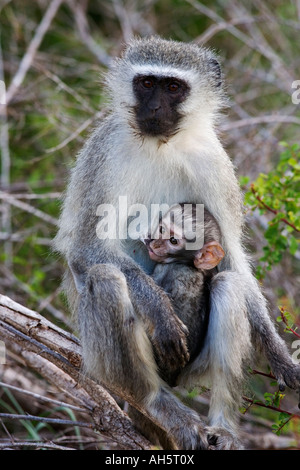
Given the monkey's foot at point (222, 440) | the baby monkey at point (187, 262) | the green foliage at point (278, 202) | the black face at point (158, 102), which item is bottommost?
the monkey's foot at point (222, 440)

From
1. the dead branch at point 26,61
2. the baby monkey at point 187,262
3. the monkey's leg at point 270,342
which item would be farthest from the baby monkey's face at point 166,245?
the dead branch at point 26,61

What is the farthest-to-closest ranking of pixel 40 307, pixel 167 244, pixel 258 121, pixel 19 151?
1. pixel 19 151
2. pixel 258 121
3. pixel 40 307
4. pixel 167 244

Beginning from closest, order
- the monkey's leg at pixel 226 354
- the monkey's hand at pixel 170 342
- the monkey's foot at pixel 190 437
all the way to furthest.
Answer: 1. the monkey's foot at pixel 190 437
2. the monkey's hand at pixel 170 342
3. the monkey's leg at pixel 226 354

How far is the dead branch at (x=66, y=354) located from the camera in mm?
4062

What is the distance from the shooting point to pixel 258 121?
637 cm

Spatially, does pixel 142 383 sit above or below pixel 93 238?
below

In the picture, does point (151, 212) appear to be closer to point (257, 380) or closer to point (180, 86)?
point (180, 86)

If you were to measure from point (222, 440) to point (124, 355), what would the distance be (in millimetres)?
745

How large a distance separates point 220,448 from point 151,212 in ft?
5.03

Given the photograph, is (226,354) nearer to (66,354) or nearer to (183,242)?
(183,242)

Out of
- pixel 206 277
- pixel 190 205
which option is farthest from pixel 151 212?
pixel 206 277

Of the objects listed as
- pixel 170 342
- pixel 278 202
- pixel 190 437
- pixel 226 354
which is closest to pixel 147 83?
pixel 278 202

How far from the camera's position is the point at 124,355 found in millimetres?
3801

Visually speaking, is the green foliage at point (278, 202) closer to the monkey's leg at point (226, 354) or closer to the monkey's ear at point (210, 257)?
the monkey's ear at point (210, 257)
